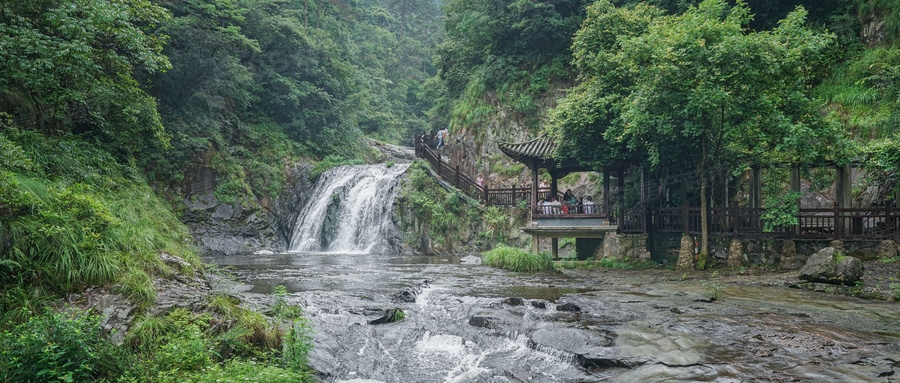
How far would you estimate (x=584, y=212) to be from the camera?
782 inches

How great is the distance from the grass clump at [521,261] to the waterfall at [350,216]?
8619mm

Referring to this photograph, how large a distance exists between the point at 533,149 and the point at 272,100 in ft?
59.5

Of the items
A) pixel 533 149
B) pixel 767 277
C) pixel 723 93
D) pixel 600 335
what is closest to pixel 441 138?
pixel 533 149

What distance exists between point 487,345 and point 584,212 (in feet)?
Answer: 41.2

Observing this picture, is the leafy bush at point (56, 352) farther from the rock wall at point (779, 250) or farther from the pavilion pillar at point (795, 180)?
the pavilion pillar at point (795, 180)

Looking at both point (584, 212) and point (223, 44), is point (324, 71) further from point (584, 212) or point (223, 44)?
point (584, 212)

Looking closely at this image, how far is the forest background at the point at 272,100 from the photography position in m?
7.41

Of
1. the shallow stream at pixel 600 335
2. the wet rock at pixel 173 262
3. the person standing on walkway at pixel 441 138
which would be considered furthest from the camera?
the person standing on walkway at pixel 441 138

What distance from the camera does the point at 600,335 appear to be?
7.87 metres

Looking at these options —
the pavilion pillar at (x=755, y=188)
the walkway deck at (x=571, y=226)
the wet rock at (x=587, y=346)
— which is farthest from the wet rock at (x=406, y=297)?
the pavilion pillar at (x=755, y=188)

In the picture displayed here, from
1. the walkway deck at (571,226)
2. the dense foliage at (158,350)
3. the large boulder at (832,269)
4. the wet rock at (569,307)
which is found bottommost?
the wet rock at (569,307)

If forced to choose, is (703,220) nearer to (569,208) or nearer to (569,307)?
(569,208)

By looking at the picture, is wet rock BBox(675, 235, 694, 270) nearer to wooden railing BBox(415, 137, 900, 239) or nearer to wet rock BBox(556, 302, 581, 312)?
wooden railing BBox(415, 137, 900, 239)

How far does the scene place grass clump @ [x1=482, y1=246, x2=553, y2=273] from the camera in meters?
17.4
